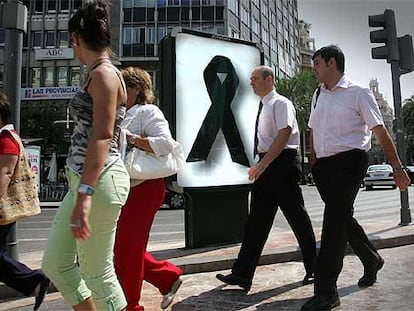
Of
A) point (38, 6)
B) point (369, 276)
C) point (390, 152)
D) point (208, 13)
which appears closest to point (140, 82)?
point (390, 152)

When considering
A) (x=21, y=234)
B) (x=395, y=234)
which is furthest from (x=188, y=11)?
(x=395, y=234)

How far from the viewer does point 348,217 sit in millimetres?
3479

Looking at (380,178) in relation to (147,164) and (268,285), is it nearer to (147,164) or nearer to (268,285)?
(268,285)

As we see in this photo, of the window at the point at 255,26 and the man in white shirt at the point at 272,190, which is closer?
the man in white shirt at the point at 272,190

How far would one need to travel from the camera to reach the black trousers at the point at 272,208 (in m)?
3.87

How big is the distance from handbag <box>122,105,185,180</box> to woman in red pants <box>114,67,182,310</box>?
0.04m

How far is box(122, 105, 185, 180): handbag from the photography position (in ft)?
9.94

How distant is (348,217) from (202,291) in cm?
140

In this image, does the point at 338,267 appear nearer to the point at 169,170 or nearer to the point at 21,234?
the point at 169,170

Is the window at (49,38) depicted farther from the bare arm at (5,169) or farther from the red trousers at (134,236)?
the red trousers at (134,236)

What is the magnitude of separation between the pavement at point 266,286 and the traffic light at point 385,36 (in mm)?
3187

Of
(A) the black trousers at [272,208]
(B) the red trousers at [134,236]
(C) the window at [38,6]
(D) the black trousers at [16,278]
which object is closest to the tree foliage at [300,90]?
(C) the window at [38,6]

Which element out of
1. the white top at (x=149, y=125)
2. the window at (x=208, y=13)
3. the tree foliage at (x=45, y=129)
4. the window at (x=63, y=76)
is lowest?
the white top at (x=149, y=125)

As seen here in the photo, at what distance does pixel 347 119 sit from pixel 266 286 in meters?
1.65
